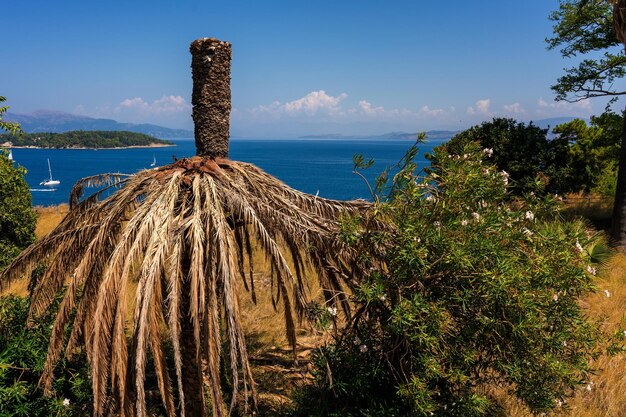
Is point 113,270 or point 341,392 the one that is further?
point 341,392

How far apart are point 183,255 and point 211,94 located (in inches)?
92.9

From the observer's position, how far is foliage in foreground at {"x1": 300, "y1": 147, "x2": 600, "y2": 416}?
14.5 ft

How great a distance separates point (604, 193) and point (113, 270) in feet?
80.8

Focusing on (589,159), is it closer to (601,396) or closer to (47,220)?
(601,396)

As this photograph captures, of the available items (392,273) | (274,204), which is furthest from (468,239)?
(274,204)

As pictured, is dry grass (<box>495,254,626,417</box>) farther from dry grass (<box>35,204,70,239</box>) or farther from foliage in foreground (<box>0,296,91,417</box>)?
dry grass (<box>35,204,70,239</box>)

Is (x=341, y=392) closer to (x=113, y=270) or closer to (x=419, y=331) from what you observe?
(x=419, y=331)

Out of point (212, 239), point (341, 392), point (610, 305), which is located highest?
point (212, 239)

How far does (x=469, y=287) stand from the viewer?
4664 millimetres

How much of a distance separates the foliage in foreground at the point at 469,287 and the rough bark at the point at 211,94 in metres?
2.59

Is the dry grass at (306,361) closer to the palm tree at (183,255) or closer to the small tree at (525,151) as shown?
the palm tree at (183,255)

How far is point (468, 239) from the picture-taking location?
4.59m

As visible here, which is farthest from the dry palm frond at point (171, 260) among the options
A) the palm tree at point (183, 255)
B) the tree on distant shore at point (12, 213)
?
the tree on distant shore at point (12, 213)

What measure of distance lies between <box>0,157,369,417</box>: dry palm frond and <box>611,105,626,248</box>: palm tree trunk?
1356 cm
